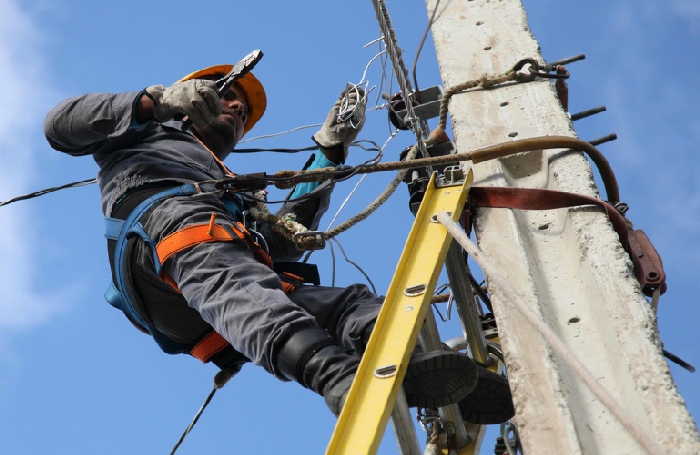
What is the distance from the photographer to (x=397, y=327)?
2.70 meters

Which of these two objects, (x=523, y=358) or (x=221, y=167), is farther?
(x=221, y=167)

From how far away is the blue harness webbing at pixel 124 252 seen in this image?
3711 millimetres

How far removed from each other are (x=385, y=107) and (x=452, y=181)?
146cm

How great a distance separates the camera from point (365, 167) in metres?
3.46

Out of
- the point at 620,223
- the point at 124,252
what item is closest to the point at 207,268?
the point at 124,252

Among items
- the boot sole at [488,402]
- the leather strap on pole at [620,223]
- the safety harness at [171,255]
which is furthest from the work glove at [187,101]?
the boot sole at [488,402]

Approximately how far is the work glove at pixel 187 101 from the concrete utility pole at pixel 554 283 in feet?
2.89

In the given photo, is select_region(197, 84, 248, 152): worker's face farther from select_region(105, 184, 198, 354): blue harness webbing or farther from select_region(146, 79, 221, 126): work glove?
select_region(105, 184, 198, 354): blue harness webbing

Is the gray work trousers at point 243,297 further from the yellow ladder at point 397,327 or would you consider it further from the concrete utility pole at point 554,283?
the concrete utility pole at point 554,283

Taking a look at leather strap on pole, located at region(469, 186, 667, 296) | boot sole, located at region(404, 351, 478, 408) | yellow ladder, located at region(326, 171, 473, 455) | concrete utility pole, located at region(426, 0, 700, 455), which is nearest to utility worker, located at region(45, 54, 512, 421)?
boot sole, located at region(404, 351, 478, 408)

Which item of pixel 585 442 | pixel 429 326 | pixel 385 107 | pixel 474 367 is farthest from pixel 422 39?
pixel 585 442

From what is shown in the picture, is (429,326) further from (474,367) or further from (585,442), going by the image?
(585,442)

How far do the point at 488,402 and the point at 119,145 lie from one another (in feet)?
5.86

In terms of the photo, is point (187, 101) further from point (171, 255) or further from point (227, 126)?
point (227, 126)
